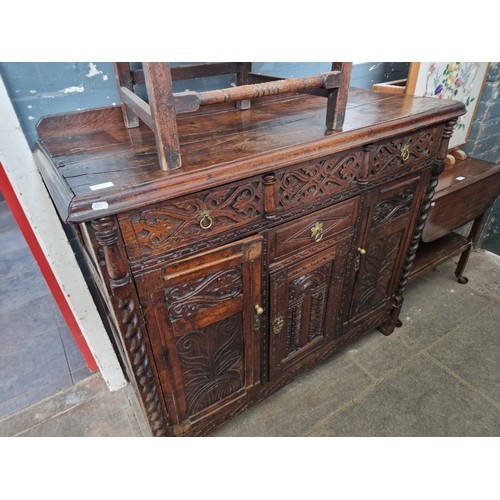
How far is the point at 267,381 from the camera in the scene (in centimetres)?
150

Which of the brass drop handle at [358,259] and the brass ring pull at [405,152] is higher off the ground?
the brass ring pull at [405,152]

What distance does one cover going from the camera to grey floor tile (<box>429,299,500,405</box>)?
70.1 inches

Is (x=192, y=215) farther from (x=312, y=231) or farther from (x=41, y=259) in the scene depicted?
(x=41, y=259)

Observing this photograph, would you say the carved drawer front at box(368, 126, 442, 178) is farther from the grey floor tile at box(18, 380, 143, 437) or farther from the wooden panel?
the grey floor tile at box(18, 380, 143, 437)

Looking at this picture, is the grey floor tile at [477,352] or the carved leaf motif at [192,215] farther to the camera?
the grey floor tile at [477,352]

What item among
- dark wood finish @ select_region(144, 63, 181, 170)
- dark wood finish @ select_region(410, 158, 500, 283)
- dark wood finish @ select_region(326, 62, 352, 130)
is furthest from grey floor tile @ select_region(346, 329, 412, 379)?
dark wood finish @ select_region(144, 63, 181, 170)

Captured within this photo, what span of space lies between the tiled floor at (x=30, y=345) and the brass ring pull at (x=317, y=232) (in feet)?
4.79

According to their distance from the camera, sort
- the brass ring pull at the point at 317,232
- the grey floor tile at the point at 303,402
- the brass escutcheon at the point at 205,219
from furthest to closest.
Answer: the grey floor tile at the point at 303,402, the brass ring pull at the point at 317,232, the brass escutcheon at the point at 205,219

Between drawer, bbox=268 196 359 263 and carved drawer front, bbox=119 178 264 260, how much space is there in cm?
15

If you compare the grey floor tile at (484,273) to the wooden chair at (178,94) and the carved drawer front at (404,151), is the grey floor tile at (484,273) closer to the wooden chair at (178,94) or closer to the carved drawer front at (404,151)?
the carved drawer front at (404,151)

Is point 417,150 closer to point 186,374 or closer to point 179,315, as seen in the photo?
point 179,315

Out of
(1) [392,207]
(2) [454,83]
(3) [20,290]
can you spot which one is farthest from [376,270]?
(3) [20,290]

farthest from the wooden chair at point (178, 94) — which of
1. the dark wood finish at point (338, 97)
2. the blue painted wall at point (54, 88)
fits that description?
the blue painted wall at point (54, 88)

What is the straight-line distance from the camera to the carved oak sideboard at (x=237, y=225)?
87 centimetres
